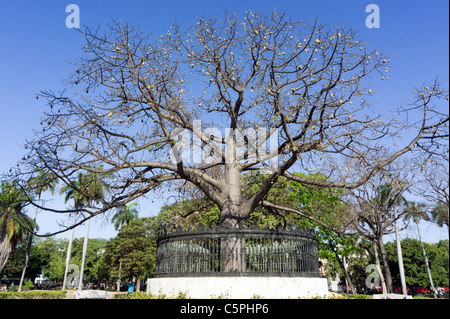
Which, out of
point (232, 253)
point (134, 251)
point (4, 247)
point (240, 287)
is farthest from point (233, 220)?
point (134, 251)

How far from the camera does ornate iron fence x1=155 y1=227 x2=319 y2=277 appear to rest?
962 centimetres

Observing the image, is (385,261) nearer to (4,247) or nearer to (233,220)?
(233,220)

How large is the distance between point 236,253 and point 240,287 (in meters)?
1.09

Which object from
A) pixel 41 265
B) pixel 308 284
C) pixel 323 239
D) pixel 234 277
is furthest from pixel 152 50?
pixel 41 265

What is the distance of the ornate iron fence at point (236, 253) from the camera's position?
Answer: 379 inches

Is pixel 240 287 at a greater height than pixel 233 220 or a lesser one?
lesser

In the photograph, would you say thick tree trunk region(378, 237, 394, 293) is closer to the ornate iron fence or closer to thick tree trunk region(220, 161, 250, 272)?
the ornate iron fence

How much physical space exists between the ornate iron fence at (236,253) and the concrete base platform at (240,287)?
0.23 meters

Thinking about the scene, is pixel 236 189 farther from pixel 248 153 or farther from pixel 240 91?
pixel 240 91

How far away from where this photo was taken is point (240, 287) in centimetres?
888

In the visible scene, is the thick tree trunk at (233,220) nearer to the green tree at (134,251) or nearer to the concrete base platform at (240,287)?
the concrete base platform at (240,287)

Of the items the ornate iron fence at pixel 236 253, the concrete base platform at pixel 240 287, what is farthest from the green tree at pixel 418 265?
the concrete base platform at pixel 240 287

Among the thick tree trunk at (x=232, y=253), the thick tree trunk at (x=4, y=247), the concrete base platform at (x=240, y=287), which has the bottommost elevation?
the concrete base platform at (x=240, y=287)
